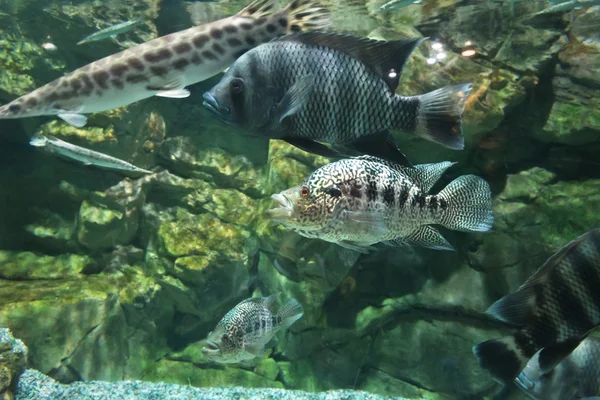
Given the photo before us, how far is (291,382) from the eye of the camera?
6.02 metres

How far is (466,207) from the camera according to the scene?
2.48 meters

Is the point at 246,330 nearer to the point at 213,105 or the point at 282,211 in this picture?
the point at 282,211

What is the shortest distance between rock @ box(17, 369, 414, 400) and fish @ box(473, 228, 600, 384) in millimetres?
3326

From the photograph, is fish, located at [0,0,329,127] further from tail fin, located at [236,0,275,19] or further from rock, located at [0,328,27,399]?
rock, located at [0,328,27,399]

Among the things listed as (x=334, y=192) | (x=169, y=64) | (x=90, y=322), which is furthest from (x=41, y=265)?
(x=334, y=192)

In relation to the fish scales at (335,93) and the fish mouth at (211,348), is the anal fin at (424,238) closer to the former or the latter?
the fish scales at (335,93)

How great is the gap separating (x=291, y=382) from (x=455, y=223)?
4.58m

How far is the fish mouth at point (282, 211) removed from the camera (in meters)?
2.14

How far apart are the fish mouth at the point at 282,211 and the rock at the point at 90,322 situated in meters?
4.75

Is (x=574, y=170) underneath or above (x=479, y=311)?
above

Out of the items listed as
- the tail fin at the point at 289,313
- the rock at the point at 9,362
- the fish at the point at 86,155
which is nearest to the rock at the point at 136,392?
the rock at the point at 9,362

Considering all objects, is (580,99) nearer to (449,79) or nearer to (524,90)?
(524,90)

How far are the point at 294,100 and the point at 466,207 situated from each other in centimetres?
139

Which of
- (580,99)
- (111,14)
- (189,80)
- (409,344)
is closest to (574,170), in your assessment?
(580,99)
